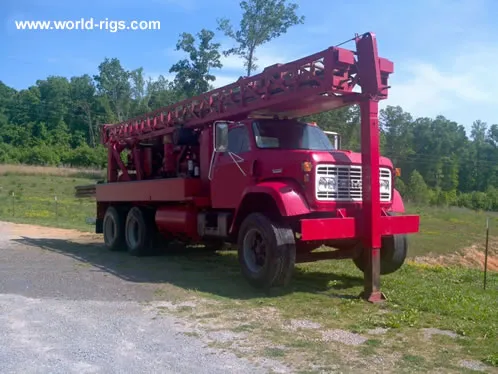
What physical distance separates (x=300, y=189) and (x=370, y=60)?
1991 millimetres

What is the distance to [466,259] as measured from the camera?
62.9 ft

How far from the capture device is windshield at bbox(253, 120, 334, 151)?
8.95 m

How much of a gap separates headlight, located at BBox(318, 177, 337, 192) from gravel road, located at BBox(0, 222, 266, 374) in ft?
8.98

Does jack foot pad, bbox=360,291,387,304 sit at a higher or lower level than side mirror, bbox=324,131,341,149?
lower

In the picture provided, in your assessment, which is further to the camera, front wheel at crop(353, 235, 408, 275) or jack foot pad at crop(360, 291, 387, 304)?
front wheel at crop(353, 235, 408, 275)

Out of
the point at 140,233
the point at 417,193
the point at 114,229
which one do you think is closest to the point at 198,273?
the point at 140,233

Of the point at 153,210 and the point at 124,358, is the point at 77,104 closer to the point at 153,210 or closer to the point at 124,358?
the point at 153,210

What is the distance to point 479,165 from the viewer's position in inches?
3469

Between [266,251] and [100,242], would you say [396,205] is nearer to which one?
[266,251]

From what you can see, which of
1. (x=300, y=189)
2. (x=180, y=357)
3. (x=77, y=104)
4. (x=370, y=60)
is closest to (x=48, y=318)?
(x=180, y=357)

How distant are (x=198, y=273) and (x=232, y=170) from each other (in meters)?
1.99

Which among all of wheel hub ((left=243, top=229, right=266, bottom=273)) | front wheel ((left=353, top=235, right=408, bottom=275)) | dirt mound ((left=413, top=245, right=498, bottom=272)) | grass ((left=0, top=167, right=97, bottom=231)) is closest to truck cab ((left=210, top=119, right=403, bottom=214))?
front wheel ((left=353, top=235, right=408, bottom=275))

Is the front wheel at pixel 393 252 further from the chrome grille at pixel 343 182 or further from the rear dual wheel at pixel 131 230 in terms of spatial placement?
the rear dual wheel at pixel 131 230

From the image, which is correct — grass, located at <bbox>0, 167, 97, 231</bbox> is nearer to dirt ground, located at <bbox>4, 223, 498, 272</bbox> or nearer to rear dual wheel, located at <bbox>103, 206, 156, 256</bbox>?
dirt ground, located at <bbox>4, 223, 498, 272</bbox>
